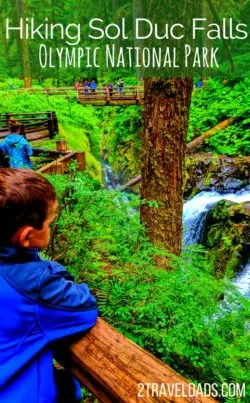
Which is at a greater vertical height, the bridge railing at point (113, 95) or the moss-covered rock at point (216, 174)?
the bridge railing at point (113, 95)

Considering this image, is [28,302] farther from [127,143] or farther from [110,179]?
[110,179]

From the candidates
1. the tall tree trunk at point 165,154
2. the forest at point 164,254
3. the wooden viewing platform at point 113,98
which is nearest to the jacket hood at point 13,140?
the forest at point 164,254

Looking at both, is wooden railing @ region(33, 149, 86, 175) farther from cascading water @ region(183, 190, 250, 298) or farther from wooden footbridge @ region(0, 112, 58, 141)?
cascading water @ region(183, 190, 250, 298)

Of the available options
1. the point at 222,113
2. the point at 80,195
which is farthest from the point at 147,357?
the point at 222,113

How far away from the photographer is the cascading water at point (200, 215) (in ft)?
29.1

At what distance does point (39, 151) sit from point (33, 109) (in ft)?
26.0

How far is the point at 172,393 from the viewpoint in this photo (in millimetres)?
1176

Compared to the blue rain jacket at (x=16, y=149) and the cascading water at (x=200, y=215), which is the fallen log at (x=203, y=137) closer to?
the cascading water at (x=200, y=215)

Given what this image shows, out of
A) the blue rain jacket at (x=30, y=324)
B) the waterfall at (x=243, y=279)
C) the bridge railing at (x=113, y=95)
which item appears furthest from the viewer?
the bridge railing at (x=113, y=95)

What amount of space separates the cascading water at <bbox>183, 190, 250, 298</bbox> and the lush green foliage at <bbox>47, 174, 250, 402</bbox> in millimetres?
4883

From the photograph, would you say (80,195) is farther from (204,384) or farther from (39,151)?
(39,151)

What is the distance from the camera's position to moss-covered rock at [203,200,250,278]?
9.05 m

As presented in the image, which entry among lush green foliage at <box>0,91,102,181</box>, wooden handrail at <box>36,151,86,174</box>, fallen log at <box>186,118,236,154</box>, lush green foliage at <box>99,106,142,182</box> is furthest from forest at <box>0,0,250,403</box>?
lush green foliage at <box>99,106,142,182</box>

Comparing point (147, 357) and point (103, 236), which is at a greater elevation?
point (147, 357)
